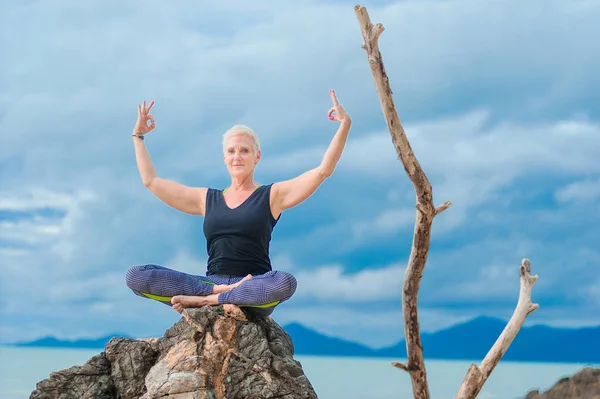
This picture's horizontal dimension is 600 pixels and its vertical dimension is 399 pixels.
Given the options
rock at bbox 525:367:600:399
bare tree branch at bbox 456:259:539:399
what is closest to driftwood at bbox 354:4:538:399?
bare tree branch at bbox 456:259:539:399

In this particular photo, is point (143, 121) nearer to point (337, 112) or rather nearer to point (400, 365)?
point (337, 112)

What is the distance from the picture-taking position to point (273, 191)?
598cm

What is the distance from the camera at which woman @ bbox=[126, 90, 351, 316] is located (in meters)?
5.53

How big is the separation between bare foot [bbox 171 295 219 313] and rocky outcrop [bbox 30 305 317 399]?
0.10 meters

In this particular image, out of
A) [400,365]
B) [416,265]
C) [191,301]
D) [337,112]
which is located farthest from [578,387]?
[191,301]

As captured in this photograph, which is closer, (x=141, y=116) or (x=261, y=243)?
(x=261, y=243)

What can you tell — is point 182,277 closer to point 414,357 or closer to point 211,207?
point 211,207

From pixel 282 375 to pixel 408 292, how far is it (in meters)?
1.49

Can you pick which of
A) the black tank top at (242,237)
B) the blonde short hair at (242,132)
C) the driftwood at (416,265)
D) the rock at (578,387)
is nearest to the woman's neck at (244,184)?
the black tank top at (242,237)

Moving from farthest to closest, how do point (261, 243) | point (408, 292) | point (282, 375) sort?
1. point (408, 292)
2. point (261, 243)
3. point (282, 375)

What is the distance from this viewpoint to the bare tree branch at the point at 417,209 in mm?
5902

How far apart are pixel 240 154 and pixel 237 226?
603mm

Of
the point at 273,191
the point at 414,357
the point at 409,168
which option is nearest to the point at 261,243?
the point at 273,191

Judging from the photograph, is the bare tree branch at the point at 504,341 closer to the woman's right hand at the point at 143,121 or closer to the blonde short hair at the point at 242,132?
the blonde short hair at the point at 242,132
